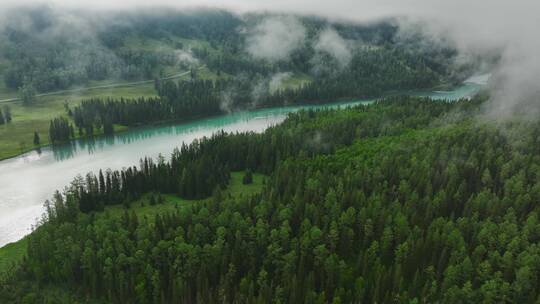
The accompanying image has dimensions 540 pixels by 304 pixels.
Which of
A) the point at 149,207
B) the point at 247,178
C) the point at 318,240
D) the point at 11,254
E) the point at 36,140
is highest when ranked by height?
→ the point at 36,140

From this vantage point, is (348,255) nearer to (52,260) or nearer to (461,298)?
(461,298)

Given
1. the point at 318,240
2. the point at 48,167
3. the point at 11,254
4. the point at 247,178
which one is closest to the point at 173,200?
the point at 247,178

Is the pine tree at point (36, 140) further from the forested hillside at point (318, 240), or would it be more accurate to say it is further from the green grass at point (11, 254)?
the green grass at point (11, 254)

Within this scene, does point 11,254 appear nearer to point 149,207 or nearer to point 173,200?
point 149,207

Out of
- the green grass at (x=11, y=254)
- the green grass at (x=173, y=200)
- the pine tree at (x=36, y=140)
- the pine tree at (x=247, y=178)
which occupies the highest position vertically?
the pine tree at (x=36, y=140)

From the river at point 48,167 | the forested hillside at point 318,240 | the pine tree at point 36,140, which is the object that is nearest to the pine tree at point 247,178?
the forested hillside at point 318,240

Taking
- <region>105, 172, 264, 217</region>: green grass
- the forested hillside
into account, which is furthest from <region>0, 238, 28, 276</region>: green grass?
<region>105, 172, 264, 217</region>: green grass
